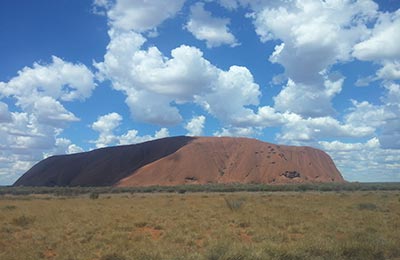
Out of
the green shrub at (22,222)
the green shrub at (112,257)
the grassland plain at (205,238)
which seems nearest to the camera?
the grassland plain at (205,238)

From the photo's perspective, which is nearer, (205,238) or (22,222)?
(205,238)

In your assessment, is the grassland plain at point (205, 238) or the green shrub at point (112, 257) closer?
the grassland plain at point (205, 238)

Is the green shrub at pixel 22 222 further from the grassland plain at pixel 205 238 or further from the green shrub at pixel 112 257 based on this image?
the green shrub at pixel 112 257

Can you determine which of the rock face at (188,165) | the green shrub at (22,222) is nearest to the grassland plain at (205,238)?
the green shrub at (22,222)

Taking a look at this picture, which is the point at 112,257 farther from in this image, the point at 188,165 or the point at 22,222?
the point at 188,165

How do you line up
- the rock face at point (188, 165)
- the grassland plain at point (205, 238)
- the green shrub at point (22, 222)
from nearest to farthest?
the grassland plain at point (205, 238) → the green shrub at point (22, 222) → the rock face at point (188, 165)

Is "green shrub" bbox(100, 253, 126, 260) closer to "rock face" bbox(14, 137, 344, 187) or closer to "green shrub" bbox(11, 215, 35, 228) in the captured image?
"green shrub" bbox(11, 215, 35, 228)

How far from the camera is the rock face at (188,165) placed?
137 m

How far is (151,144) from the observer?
531 ft

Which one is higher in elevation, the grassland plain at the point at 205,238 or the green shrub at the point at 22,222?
the green shrub at the point at 22,222

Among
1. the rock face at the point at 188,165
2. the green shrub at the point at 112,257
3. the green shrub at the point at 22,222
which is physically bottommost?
the green shrub at the point at 112,257

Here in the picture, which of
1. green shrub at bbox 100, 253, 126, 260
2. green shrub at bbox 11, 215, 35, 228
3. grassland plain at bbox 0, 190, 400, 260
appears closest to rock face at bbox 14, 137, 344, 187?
green shrub at bbox 11, 215, 35, 228

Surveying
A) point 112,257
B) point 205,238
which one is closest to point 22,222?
point 205,238

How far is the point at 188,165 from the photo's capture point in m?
140
